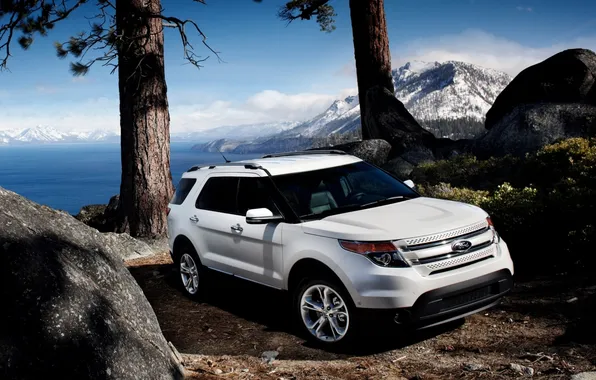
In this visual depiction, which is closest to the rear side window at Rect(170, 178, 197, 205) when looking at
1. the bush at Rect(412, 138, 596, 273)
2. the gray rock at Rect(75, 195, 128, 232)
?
the bush at Rect(412, 138, 596, 273)

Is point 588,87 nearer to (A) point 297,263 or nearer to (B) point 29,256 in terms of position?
(A) point 297,263

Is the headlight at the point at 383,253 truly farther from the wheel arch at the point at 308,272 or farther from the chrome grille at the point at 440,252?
the wheel arch at the point at 308,272

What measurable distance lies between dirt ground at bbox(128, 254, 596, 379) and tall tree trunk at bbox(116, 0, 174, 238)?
547 centimetres

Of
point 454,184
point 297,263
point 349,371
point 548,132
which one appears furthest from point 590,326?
point 548,132

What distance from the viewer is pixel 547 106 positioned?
1500 centimetres

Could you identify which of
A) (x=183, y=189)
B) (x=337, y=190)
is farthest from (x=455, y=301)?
(x=183, y=189)

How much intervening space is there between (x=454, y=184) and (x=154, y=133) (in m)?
6.79

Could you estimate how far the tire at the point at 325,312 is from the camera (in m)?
5.39

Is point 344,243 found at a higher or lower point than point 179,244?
higher

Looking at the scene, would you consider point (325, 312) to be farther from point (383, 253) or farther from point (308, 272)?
point (383, 253)

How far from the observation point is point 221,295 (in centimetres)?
824

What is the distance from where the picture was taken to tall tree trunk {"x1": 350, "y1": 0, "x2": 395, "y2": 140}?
1739 centimetres

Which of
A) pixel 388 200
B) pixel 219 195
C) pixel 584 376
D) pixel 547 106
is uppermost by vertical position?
pixel 547 106

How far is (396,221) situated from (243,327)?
2.42 meters
